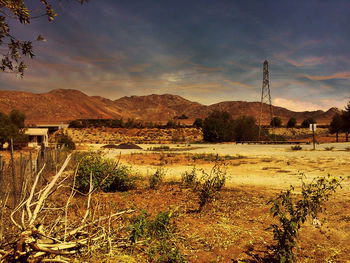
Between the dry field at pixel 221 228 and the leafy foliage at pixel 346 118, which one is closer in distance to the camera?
the dry field at pixel 221 228

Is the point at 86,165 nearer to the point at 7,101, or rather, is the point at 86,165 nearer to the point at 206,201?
the point at 206,201

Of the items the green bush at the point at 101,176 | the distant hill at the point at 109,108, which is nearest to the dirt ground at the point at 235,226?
the green bush at the point at 101,176

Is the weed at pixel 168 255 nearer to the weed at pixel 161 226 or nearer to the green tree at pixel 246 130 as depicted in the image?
the weed at pixel 161 226

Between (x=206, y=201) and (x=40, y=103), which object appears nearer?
(x=206, y=201)

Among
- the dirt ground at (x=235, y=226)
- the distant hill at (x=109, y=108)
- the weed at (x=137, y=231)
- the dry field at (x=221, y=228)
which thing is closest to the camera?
the dry field at (x=221, y=228)

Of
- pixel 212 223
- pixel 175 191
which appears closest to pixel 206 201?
pixel 212 223

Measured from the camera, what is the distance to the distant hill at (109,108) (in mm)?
98125

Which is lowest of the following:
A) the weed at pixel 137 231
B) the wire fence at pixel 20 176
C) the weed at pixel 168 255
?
the weed at pixel 168 255

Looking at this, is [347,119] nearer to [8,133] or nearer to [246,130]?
[246,130]

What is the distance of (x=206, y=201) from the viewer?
594cm

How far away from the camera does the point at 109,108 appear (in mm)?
162375

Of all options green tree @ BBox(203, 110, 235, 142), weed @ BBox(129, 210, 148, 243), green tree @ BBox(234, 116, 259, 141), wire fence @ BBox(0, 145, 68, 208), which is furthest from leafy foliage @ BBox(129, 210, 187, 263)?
green tree @ BBox(234, 116, 259, 141)

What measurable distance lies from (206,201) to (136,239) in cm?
253

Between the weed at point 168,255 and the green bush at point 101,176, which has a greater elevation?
the green bush at point 101,176
